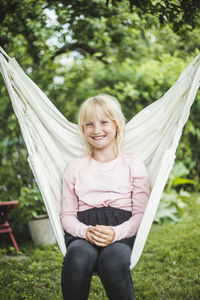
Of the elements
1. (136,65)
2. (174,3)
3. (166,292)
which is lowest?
(166,292)

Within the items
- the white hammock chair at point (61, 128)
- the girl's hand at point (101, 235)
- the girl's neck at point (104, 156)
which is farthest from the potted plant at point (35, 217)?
the girl's hand at point (101, 235)

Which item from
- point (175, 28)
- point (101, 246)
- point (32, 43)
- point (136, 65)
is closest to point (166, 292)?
point (101, 246)

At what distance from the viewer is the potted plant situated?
10.6ft

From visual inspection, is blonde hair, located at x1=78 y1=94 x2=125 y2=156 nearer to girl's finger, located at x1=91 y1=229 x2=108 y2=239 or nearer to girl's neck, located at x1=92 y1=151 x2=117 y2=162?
girl's neck, located at x1=92 y1=151 x2=117 y2=162

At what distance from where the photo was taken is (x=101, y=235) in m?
1.53

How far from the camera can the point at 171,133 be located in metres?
1.87

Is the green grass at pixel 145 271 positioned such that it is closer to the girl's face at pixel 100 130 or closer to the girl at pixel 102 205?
the girl at pixel 102 205

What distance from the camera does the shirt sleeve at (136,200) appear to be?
5.31 feet

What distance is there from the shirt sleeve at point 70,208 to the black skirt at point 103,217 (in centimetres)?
4

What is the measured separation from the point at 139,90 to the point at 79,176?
3.10 m

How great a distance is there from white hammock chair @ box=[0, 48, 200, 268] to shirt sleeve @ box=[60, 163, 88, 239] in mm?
50

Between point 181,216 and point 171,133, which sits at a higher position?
point 171,133

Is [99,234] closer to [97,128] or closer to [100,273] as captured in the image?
[100,273]

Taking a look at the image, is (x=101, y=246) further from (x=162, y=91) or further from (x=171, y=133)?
(x=162, y=91)
